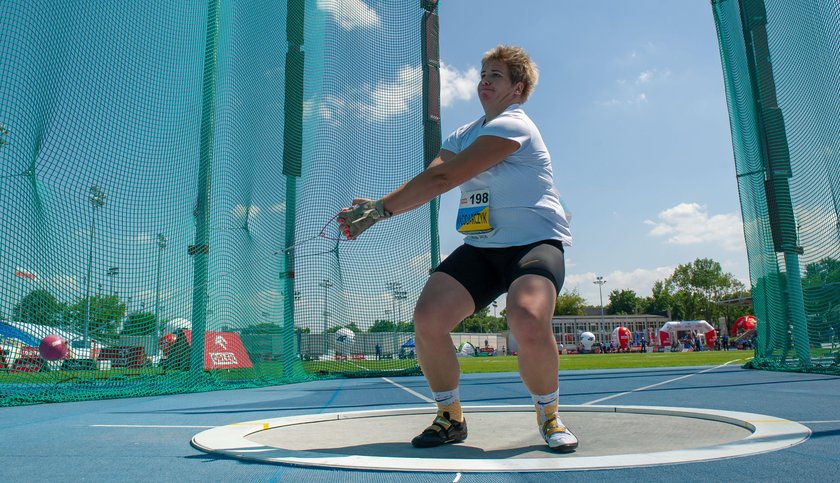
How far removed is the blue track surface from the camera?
74.7 inches

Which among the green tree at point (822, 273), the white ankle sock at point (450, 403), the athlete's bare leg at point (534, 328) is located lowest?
the white ankle sock at point (450, 403)

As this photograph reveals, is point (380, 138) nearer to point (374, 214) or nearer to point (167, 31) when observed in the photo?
point (167, 31)

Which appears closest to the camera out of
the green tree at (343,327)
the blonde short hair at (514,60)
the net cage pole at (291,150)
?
the blonde short hair at (514,60)

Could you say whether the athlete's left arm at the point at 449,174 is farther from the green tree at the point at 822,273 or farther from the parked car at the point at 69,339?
the green tree at the point at 822,273

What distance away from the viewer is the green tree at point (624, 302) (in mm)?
112938

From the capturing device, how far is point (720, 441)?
251 centimetres

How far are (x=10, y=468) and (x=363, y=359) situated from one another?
27.8ft

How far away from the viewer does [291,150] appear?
8.95 m

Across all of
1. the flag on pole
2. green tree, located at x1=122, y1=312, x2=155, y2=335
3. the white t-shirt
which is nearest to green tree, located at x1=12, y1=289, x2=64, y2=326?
the flag on pole

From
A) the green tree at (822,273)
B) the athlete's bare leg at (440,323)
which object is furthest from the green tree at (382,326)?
the athlete's bare leg at (440,323)

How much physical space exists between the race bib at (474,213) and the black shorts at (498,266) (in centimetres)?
12

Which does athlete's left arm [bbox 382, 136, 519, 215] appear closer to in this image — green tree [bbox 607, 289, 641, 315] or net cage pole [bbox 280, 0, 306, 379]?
net cage pole [bbox 280, 0, 306, 379]

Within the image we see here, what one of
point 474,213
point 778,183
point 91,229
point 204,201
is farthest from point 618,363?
point 474,213

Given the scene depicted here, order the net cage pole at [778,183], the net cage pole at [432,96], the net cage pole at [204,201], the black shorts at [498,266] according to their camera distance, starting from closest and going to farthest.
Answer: the black shorts at [498,266] < the net cage pole at [204,201] < the net cage pole at [778,183] < the net cage pole at [432,96]
